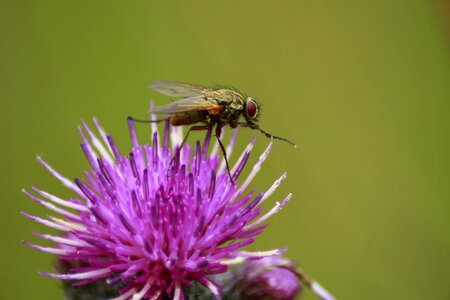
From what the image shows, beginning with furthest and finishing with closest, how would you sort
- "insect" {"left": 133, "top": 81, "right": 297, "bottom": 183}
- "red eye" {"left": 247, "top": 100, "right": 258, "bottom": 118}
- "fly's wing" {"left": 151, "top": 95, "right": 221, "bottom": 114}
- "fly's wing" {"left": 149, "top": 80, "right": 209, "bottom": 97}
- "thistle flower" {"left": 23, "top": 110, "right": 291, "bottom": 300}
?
"fly's wing" {"left": 149, "top": 80, "right": 209, "bottom": 97} < "red eye" {"left": 247, "top": 100, "right": 258, "bottom": 118} < "insect" {"left": 133, "top": 81, "right": 297, "bottom": 183} < "fly's wing" {"left": 151, "top": 95, "right": 221, "bottom": 114} < "thistle flower" {"left": 23, "top": 110, "right": 291, "bottom": 300}

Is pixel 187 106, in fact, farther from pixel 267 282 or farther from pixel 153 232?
pixel 267 282

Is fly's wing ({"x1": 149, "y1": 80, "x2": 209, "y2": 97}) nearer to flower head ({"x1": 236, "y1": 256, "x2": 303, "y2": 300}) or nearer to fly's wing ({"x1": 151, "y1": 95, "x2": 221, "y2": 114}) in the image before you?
fly's wing ({"x1": 151, "y1": 95, "x2": 221, "y2": 114})

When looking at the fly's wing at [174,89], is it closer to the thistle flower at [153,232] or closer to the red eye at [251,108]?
the red eye at [251,108]

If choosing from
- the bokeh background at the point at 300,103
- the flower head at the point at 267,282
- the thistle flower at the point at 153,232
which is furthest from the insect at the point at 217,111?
the bokeh background at the point at 300,103

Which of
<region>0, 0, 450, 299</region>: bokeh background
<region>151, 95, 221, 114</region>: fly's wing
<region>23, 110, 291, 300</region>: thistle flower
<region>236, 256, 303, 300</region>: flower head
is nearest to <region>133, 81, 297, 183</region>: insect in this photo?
<region>151, 95, 221, 114</region>: fly's wing

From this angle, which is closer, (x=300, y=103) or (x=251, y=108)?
(x=251, y=108)

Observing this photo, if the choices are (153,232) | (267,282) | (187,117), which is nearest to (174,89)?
(187,117)
